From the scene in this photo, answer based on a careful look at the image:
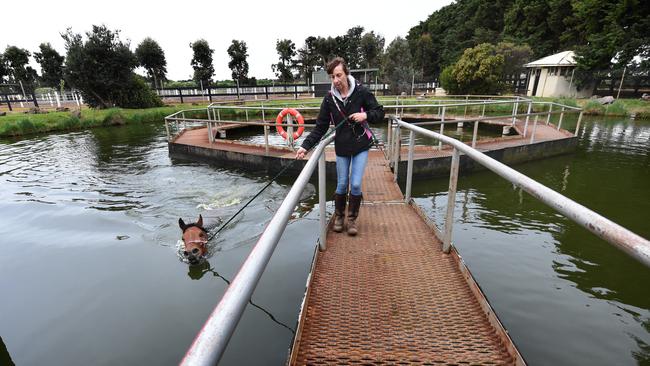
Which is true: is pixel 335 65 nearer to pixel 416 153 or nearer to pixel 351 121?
pixel 351 121

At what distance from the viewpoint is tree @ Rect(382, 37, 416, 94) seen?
1326 inches

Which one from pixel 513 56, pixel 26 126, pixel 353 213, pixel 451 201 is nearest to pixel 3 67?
pixel 26 126

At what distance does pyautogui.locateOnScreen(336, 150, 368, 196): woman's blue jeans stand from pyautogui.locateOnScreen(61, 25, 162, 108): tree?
2424cm

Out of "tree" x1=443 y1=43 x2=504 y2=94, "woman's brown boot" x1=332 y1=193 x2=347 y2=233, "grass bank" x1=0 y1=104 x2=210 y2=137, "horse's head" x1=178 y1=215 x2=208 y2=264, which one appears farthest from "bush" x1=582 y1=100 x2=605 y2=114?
"grass bank" x1=0 y1=104 x2=210 y2=137

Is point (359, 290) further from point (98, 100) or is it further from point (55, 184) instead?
point (98, 100)

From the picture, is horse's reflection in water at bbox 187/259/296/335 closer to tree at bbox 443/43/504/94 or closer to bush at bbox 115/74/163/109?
bush at bbox 115/74/163/109

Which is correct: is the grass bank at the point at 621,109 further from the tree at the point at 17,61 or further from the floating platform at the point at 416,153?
the tree at the point at 17,61

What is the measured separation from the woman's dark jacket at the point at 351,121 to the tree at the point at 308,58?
166ft

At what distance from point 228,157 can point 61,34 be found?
20319mm

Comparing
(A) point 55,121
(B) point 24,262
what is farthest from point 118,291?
(A) point 55,121

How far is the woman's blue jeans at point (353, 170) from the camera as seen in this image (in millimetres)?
3282

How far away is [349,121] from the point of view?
3.15 m

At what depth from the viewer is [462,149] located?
101 inches

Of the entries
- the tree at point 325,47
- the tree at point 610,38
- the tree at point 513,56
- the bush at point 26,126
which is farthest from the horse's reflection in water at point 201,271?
the tree at point 325,47
